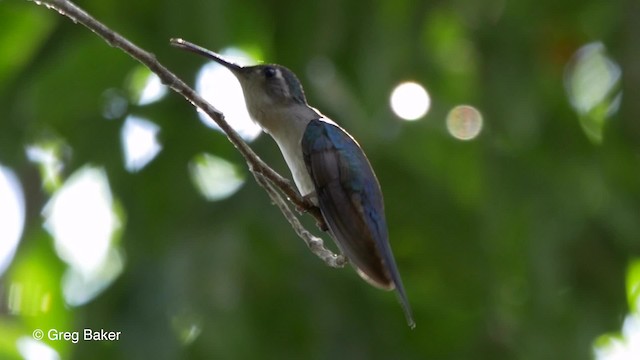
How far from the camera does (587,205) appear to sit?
6.46 m

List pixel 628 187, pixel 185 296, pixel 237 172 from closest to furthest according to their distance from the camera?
pixel 185 296, pixel 237 172, pixel 628 187

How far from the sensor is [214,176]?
21.9 feet

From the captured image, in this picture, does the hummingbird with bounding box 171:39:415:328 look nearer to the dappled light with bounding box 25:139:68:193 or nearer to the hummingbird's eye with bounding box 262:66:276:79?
the hummingbird's eye with bounding box 262:66:276:79

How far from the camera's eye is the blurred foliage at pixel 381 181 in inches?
227

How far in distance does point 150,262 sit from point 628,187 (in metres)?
→ 2.68

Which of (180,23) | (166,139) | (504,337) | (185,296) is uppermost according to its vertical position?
(180,23)

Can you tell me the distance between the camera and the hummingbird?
3.76 meters

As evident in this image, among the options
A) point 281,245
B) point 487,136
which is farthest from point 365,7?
point 281,245

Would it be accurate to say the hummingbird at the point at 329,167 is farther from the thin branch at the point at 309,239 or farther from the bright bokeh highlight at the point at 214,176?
the bright bokeh highlight at the point at 214,176

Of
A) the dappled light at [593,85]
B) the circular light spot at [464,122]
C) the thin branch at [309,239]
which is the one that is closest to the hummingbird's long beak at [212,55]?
the thin branch at [309,239]

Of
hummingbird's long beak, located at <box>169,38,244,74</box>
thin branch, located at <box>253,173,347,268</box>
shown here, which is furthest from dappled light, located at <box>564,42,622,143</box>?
thin branch, located at <box>253,173,347,268</box>

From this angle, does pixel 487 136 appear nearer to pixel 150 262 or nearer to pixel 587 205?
pixel 587 205

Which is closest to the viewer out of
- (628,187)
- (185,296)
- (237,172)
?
(185,296)

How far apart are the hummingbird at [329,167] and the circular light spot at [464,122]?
165 centimetres
